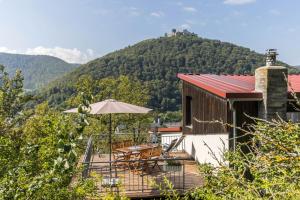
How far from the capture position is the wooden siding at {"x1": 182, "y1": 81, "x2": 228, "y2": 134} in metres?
10.3

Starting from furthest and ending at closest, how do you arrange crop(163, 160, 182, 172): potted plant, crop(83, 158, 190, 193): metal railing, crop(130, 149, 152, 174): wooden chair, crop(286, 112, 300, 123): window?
1. crop(163, 160, 182, 172): potted plant
2. crop(130, 149, 152, 174): wooden chair
3. crop(286, 112, 300, 123): window
4. crop(83, 158, 190, 193): metal railing

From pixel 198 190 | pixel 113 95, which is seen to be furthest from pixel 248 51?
pixel 198 190

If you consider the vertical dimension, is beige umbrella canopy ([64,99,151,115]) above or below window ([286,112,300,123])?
above

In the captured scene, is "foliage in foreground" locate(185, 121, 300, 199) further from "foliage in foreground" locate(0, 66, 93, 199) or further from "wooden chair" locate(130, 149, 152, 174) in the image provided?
"wooden chair" locate(130, 149, 152, 174)

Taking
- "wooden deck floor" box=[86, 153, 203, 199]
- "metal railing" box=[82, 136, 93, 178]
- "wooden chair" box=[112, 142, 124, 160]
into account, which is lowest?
"wooden deck floor" box=[86, 153, 203, 199]

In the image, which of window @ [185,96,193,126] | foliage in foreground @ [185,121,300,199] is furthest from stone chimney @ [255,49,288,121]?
foliage in foreground @ [185,121,300,199]

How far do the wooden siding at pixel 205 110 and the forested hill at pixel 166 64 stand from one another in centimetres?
4395

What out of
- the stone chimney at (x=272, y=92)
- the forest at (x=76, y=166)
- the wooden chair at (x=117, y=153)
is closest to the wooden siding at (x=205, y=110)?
the stone chimney at (x=272, y=92)

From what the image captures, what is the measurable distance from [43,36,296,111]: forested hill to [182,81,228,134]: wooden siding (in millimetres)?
43948

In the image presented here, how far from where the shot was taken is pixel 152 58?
76.8m

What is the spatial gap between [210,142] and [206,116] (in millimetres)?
958

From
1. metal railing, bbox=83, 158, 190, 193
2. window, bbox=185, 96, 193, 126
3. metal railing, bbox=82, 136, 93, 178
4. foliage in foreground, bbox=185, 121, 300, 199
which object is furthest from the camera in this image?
window, bbox=185, 96, 193, 126

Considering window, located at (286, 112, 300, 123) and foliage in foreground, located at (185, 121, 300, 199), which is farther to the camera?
window, located at (286, 112, 300, 123)

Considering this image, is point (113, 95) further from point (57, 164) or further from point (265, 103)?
point (57, 164)
